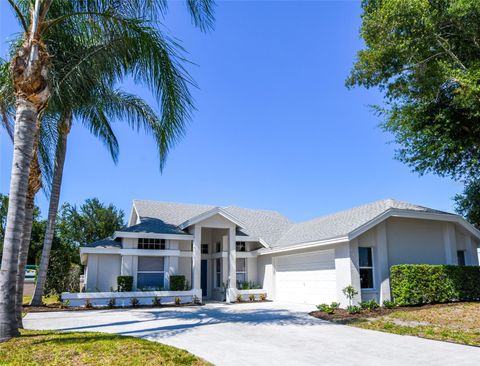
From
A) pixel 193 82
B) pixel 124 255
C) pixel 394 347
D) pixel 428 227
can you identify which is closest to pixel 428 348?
pixel 394 347

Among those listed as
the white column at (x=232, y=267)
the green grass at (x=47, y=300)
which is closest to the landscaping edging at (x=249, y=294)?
the white column at (x=232, y=267)

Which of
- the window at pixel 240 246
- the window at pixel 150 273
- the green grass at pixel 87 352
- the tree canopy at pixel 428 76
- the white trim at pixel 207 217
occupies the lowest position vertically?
the green grass at pixel 87 352

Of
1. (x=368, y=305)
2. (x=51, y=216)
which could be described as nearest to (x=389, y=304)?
(x=368, y=305)

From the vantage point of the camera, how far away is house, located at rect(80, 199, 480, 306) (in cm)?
1614

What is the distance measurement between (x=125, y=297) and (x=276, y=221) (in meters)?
12.2

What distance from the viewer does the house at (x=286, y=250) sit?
1614 centimetres

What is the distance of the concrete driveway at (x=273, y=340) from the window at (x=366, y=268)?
13.1 ft

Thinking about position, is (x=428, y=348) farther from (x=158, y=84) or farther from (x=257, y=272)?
(x=257, y=272)

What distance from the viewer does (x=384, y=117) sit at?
1784 cm

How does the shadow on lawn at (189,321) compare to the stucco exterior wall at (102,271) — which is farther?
the stucco exterior wall at (102,271)

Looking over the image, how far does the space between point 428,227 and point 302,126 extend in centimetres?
867

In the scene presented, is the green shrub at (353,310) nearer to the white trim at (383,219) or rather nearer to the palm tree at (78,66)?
the white trim at (383,219)

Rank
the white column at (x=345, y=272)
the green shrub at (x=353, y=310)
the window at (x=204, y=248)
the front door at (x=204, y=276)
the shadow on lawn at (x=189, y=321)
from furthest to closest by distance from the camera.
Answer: the window at (x=204, y=248)
the front door at (x=204, y=276)
the white column at (x=345, y=272)
the green shrub at (x=353, y=310)
the shadow on lawn at (x=189, y=321)

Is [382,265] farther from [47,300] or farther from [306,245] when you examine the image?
[47,300]
